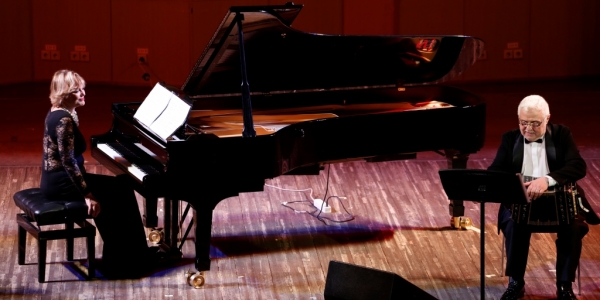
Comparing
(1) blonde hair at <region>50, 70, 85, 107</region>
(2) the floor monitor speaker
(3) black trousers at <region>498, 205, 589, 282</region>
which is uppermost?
(1) blonde hair at <region>50, 70, 85, 107</region>

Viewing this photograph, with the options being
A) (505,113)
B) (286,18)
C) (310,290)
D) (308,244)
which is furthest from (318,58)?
(505,113)

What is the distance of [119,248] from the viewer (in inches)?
231

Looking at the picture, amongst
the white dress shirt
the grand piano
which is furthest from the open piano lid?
the white dress shirt

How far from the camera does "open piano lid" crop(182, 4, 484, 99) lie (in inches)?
236

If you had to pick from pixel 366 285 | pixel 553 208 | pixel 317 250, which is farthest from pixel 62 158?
pixel 553 208

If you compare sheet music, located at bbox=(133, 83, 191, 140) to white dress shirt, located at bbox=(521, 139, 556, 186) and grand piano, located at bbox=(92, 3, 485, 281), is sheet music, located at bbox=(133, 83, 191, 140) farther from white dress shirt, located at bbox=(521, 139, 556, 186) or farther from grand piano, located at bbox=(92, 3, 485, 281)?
white dress shirt, located at bbox=(521, 139, 556, 186)

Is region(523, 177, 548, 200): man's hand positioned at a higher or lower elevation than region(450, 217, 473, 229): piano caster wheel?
higher

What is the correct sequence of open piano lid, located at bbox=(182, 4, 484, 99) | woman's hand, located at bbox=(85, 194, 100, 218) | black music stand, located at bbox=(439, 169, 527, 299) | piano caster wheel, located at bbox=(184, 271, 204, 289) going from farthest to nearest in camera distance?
open piano lid, located at bbox=(182, 4, 484, 99), piano caster wheel, located at bbox=(184, 271, 204, 289), woman's hand, located at bbox=(85, 194, 100, 218), black music stand, located at bbox=(439, 169, 527, 299)

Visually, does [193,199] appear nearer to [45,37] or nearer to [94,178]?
[94,178]

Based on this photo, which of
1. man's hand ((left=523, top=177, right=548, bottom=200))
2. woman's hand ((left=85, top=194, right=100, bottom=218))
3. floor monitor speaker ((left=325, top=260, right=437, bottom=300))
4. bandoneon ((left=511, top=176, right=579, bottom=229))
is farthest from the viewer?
woman's hand ((left=85, top=194, right=100, bottom=218))

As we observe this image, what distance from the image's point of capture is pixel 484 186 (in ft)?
16.2

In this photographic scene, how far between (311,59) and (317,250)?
4.12 ft

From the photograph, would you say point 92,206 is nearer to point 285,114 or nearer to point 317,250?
point 317,250

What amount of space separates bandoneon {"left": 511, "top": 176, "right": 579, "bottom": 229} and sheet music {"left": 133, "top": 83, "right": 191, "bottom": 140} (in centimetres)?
190
